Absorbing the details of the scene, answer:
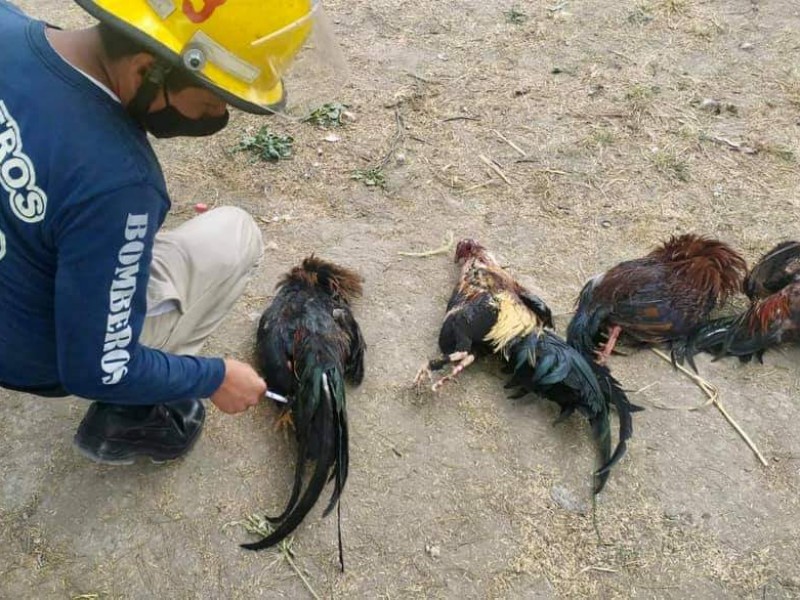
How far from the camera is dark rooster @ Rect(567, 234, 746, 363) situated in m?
3.48

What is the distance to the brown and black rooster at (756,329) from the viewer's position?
136 inches

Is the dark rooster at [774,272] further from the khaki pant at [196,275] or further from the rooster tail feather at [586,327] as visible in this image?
the khaki pant at [196,275]

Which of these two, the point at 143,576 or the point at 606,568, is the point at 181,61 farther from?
the point at 606,568

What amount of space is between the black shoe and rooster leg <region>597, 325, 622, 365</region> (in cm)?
192

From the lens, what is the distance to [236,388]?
7.49ft

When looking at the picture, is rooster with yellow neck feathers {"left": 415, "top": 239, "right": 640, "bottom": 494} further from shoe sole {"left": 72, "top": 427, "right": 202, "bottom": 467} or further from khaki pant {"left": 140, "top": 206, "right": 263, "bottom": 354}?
shoe sole {"left": 72, "top": 427, "right": 202, "bottom": 467}

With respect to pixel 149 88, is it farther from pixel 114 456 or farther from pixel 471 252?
pixel 471 252

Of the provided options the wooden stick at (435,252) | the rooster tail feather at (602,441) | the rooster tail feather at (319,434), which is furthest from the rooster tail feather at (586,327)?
the rooster tail feather at (319,434)

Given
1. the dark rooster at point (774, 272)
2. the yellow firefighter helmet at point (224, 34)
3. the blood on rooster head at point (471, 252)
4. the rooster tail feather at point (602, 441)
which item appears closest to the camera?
the yellow firefighter helmet at point (224, 34)

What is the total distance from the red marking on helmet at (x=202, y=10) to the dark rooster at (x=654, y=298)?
2.37m

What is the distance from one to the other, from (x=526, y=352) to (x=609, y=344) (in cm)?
50

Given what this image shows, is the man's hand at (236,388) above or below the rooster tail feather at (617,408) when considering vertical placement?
above

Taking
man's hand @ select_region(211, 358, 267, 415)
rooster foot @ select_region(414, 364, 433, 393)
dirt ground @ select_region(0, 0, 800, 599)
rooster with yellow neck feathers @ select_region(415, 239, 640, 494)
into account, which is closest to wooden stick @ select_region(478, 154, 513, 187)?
dirt ground @ select_region(0, 0, 800, 599)

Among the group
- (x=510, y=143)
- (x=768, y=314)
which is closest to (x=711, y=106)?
(x=510, y=143)
